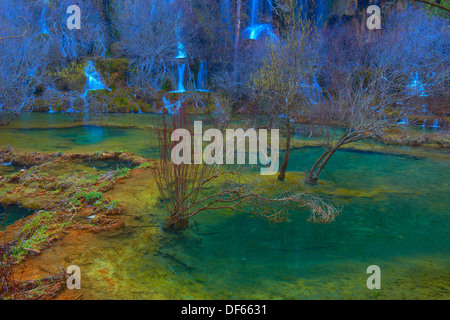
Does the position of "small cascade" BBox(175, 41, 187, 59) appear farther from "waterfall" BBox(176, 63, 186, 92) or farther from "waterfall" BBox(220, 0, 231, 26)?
"waterfall" BBox(220, 0, 231, 26)

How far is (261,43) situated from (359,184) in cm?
1930

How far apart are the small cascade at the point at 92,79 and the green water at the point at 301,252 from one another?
66.1 ft

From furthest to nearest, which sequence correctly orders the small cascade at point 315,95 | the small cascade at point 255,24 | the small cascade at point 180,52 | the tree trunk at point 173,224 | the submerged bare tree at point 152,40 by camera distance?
the small cascade at point 255,24, the small cascade at point 180,52, the submerged bare tree at point 152,40, the small cascade at point 315,95, the tree trunk at point 173,224

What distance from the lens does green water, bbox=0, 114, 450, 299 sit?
5.31m

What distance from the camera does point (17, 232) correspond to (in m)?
6.70

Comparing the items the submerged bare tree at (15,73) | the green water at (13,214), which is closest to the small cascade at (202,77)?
the submerged bare tree at (15,73)

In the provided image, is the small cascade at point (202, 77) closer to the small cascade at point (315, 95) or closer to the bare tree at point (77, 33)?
the bare tree at point (77, 33)

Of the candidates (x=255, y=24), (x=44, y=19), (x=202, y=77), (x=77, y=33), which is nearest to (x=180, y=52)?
(x=202, y=77)

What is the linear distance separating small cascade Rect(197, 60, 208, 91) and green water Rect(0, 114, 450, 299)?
2120 cm

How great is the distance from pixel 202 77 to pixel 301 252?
26572 millimetres

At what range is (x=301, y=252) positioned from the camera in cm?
685

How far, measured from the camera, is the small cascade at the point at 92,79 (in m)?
26.6

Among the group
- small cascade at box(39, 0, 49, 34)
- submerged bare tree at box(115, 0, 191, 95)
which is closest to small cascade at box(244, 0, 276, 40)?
submerged bare tree at box(115, 0, 191, 95)
